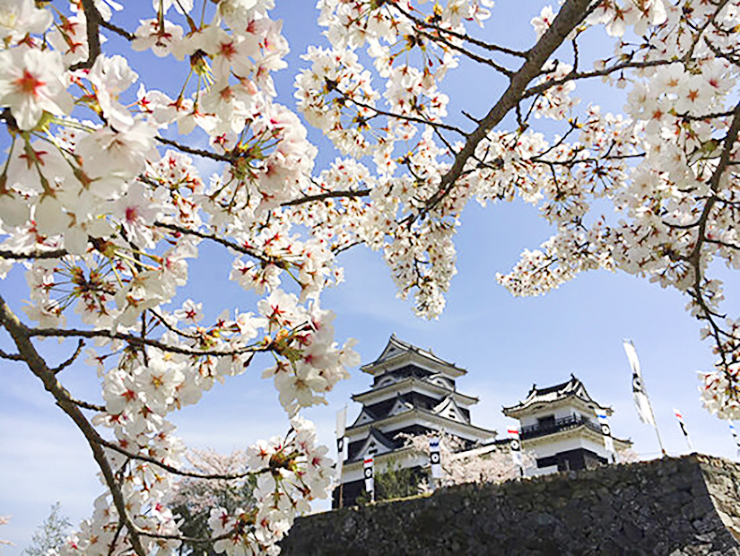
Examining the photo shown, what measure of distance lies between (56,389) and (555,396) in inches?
893

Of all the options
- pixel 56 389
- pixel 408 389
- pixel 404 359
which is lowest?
pixel 56 389

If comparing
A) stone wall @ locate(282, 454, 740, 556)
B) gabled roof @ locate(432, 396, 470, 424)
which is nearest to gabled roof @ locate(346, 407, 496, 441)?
gabled roof @ locate(432, 396, 470, 424)

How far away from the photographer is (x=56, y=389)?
145cm

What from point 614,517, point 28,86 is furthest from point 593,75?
point 614,517

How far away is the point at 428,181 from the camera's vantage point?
3.48 metres

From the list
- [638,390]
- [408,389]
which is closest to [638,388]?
[638,390]

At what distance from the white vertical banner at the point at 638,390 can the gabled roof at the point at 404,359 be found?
12.3m

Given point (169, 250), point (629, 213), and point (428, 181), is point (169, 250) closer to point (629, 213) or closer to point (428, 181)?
point (428, 181)

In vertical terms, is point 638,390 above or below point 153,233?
above

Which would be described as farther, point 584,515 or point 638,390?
point 638,390

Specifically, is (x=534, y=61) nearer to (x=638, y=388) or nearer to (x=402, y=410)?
(x=638, y=388)

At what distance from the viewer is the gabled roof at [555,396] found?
2103 cm

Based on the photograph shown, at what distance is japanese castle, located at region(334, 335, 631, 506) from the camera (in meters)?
19.9

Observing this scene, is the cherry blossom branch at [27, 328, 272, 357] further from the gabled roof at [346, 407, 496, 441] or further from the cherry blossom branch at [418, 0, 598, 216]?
the gabled roof at [346, 407, 496, 441]
